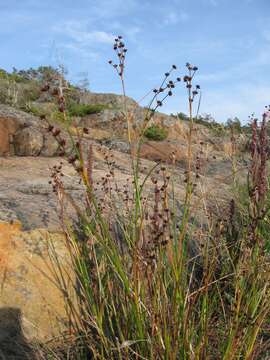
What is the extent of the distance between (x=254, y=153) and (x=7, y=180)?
2.26 metres

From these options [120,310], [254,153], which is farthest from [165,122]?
[120,310]

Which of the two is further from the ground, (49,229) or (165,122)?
(165,122)

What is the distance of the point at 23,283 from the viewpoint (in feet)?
9.04

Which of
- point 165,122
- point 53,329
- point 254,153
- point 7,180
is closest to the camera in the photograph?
point 53,329

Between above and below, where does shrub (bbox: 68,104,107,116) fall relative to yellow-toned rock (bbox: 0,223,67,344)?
above

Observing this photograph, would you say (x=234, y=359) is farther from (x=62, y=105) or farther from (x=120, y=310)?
(x=62, y=105)

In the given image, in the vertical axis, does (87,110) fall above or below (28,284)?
above

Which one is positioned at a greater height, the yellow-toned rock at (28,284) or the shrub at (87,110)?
the shrub at (87,110)

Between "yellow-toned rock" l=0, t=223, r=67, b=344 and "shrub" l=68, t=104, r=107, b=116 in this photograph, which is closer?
"yellow-toned rock" l=0, t=223, r=67, b=344

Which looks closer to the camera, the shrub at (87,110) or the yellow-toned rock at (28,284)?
the yellow-toned rock at (28,284)

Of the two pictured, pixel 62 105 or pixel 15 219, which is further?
pixel 15 219

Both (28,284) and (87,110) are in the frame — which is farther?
(87,110)

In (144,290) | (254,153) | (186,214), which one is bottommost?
(144,290)

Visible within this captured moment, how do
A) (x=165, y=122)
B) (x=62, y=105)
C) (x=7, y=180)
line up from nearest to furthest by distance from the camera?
(x=62, y=105) → (x=7, y=180) → (x=165, y=122)
